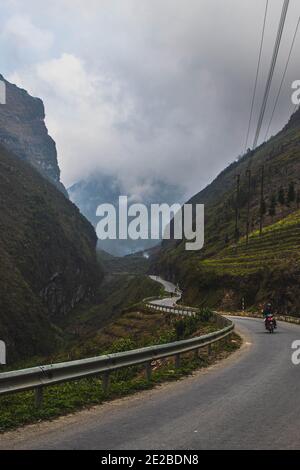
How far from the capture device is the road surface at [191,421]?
24.6 feet

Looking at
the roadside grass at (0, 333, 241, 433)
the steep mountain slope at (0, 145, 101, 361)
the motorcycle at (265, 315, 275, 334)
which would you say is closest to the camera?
the roadside grass at (0, 333, 241, 433)

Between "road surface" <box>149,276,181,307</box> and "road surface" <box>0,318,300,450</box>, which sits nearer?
"road surface" <box>0,318,300,450</box>

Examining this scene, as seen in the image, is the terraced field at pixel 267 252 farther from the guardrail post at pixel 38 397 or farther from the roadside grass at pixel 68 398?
the guardrail post at pixel 38 397

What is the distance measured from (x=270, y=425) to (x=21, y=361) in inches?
3934

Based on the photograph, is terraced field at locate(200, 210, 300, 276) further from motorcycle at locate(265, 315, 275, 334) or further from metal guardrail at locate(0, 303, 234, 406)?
metal guardrail at locate(0, 303, 234, 406)

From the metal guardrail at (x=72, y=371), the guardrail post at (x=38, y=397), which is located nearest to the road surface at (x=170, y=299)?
the metal guardrail at (x=72, y=371)

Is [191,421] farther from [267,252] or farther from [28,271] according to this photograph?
[28,271]

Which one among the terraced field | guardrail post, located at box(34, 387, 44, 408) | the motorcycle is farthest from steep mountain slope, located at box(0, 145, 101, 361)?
guardrail post, located at box(34, 387, 44, 408)

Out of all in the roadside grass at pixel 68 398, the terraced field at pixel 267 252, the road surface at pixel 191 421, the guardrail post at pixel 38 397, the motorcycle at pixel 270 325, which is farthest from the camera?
the terraced field at pixel 267 252

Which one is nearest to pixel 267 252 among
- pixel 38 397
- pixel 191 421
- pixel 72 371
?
pixel 72 371

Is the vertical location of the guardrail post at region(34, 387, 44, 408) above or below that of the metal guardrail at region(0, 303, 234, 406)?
below

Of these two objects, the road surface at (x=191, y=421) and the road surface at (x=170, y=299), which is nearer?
the road surface at (x=191, y=421)

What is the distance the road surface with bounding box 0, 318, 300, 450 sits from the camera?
7.50 meters
